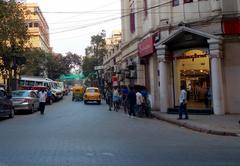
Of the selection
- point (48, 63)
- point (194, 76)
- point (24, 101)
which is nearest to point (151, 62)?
point (194, 76)

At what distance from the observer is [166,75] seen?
27.6 metres

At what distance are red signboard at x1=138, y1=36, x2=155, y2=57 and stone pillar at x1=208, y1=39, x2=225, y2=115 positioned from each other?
17.1ft

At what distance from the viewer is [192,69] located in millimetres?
26984

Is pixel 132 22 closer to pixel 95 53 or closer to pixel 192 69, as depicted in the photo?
pixel 192 69

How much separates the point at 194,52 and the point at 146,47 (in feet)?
16.5

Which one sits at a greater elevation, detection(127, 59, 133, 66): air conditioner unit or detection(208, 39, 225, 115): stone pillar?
detection(127, 59, 133, 66): air conditioner unit

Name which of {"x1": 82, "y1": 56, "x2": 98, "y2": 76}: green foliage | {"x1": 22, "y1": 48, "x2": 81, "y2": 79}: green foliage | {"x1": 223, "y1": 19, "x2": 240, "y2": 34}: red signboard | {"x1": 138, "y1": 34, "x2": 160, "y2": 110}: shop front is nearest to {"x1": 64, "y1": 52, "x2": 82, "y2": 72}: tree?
{"x1": 22, "y1": 48, "x2": 81, "y2": 79}: green foliage

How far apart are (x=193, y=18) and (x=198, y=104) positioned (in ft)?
16.3

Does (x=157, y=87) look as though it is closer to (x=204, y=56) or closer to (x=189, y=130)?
(x=204, y=56)

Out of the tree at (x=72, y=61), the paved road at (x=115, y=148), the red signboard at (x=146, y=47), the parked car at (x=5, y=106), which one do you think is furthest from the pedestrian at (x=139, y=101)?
the tree at (x=72, y=61)

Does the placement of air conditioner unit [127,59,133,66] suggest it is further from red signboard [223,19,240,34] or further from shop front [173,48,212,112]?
red signboard [223,19,240,34]

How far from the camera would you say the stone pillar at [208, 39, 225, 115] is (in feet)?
80.2

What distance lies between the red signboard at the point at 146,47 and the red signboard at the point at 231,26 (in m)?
5.49

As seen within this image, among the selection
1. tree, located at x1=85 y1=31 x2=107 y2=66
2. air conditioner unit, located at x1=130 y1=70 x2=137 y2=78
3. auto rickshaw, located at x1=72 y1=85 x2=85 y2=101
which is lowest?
auto rickshaw, located at x1=72 y1=85 x2=85 y2=101
